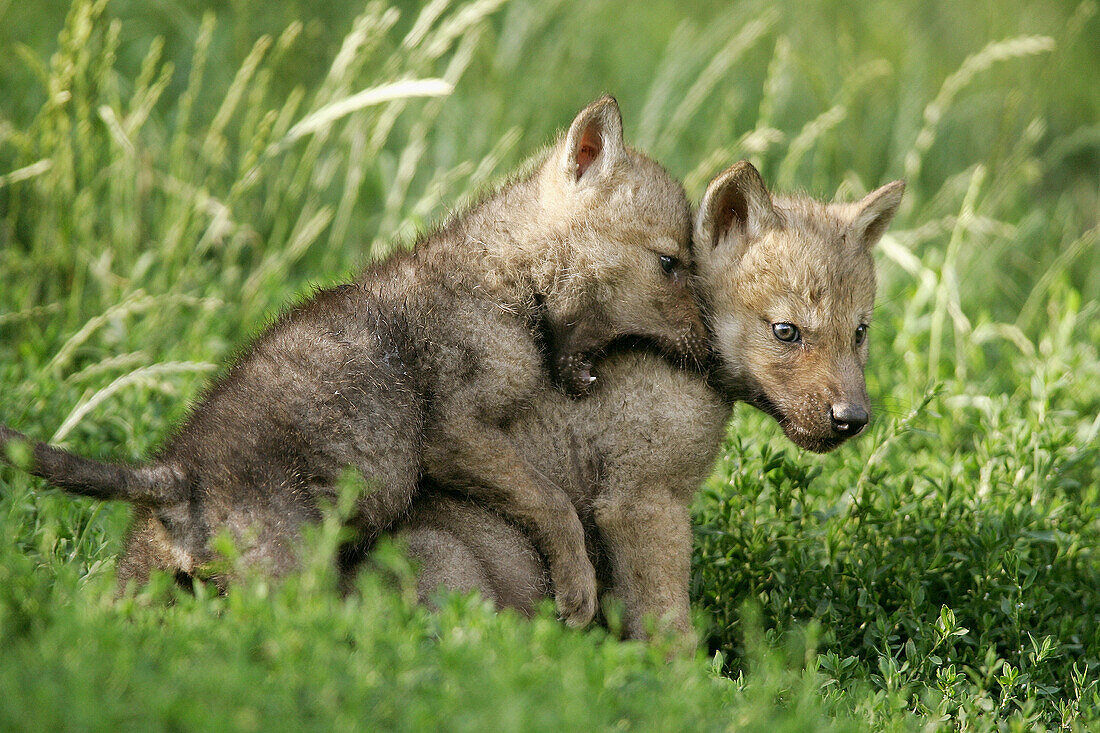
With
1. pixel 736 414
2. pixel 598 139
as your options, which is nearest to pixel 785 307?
pixel 598 139

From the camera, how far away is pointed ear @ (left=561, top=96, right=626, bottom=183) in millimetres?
4438

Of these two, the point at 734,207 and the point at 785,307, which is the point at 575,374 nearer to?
the point at 785,307

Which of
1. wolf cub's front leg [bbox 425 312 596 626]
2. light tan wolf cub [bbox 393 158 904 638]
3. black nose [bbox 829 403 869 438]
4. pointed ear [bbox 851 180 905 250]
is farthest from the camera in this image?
pointed ear [bbox 851 180 905 250]

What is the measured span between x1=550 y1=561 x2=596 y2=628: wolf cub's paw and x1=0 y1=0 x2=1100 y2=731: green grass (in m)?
0.40

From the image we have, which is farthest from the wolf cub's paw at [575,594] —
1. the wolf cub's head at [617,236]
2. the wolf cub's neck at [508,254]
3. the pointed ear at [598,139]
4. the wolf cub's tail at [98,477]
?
the pointed ear at [598,139]

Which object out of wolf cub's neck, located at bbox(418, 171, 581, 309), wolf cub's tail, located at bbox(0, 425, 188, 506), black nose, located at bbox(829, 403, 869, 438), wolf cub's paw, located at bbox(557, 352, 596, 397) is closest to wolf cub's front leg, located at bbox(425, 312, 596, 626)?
wolf cub's paw, located at bbox(557, 352, 596, 397)

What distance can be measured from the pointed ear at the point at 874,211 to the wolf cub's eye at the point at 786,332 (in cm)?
61

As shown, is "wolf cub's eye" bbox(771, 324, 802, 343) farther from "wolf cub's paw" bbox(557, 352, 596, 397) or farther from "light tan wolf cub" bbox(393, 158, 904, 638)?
"wolf cub's paw" bbox(557, 352, 596, 397)

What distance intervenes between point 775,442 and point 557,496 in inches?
80.6

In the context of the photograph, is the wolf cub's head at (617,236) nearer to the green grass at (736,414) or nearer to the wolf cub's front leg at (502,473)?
the wolf cub's front leg at (502,473)

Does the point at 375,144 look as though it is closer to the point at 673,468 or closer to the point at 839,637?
the point at 673,468

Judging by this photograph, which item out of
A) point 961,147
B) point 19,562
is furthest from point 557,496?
point 961,147

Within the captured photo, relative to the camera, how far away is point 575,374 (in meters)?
4.17

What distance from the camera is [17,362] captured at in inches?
224
